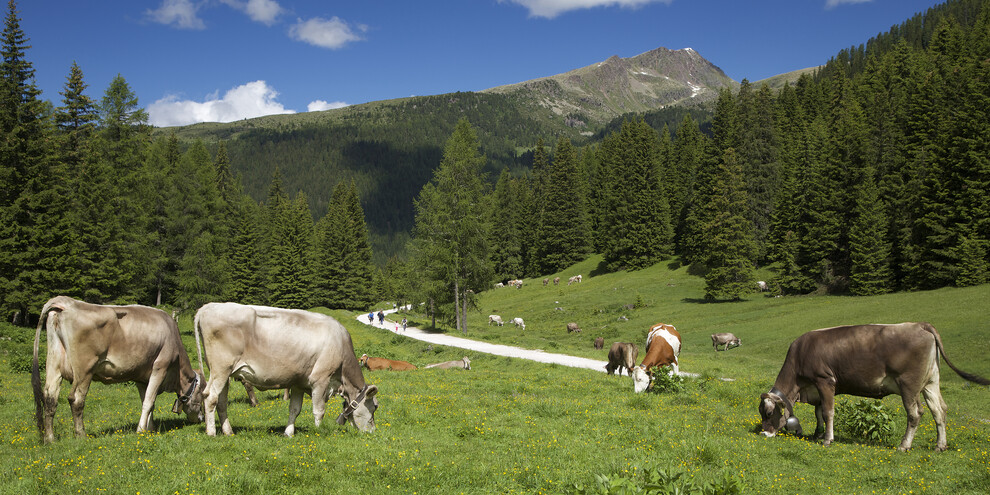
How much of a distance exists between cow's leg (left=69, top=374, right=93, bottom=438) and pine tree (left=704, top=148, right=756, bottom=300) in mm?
48978

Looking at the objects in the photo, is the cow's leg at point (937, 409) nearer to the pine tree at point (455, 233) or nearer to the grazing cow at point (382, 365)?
the grazing cow at point (382, 365)

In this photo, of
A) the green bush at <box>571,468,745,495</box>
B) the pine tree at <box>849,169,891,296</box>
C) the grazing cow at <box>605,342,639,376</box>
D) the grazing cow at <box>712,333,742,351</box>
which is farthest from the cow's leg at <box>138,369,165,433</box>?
the pine tree at <box>849,169,891,296</box>

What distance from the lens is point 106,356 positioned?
9727mm

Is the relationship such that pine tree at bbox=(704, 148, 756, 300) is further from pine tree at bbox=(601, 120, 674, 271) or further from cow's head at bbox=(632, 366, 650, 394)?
cow's head at bbox=(632, 366, 650, 394)

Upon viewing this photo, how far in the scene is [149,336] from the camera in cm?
1023

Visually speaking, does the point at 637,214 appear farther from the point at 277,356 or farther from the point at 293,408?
the point at 277,356

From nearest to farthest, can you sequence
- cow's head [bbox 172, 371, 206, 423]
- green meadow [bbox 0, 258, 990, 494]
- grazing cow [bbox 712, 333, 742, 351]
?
green meadow [bbox 0, 258, 990, 494], cow's head [bbox 172, 371, 206, 423], grazing cow [bbox 712, 333, 742, 351]

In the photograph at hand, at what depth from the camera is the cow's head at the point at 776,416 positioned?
→ 37.0 ft

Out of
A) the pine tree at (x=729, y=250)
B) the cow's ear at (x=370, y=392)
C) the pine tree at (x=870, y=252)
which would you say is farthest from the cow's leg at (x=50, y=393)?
the pine tree at (x=870, y=252)

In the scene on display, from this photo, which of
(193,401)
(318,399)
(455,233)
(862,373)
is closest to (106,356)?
(193,401)

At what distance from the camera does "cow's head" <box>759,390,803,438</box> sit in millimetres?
11289

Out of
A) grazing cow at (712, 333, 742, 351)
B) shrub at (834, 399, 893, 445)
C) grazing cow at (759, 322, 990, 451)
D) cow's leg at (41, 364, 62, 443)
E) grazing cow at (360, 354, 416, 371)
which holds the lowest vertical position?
grazing cow at (712, 333, 742, 351)

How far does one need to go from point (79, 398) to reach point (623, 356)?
57.6 ft

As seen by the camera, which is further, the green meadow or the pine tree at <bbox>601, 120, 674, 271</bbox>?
the pine tree at <bbox>601, 120, 674, 271</bbox>
